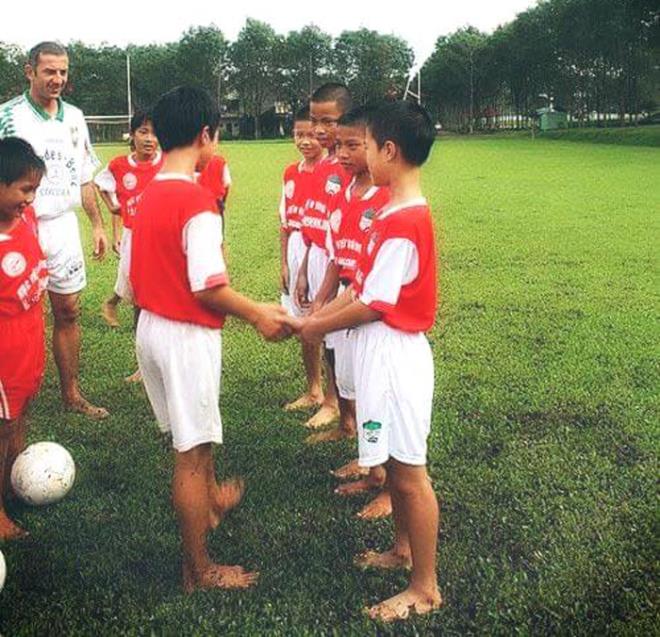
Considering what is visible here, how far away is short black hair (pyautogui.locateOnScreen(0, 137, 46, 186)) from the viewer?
3.68 metres

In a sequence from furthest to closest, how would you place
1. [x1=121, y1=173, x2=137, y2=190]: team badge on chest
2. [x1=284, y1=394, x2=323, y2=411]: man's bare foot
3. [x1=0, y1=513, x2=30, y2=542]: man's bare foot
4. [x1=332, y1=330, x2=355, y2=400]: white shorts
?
1. [x1=121, y1=173, x2=137, y2=190]: team badge on chest
2. [x1=284, y1=394, x2=323, y2=411]: man's bare foot
3. [x1=332, y1=330, x2=355, y2=400]: white shorts
4. [x1=0, y1=513, x2=30, y2=542]: man's bare foot

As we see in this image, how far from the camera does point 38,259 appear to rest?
3.82m

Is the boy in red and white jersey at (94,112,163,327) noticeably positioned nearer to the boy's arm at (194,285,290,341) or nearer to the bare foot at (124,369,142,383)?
the bare foot at (124,369,142,383)

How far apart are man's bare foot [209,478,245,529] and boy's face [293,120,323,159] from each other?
2054mm

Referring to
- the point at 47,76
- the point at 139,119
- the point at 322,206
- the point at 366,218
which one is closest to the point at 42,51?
the point at 47,76

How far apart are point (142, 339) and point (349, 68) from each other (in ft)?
298

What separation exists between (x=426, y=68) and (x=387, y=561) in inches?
3404

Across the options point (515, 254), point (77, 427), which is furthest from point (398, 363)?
point (515, 254)

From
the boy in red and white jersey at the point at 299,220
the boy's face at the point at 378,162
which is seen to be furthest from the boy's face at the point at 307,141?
the boy's face at the point at 378,162

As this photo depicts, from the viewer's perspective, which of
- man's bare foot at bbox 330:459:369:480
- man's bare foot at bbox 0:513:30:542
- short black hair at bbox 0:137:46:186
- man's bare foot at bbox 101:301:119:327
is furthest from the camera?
man's bare foot at bbox 101:301:119:327

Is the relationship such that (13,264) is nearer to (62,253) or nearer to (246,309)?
(246,309)

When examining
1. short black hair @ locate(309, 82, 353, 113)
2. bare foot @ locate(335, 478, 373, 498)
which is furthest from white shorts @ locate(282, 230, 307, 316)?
bare foot @ locate(335, 478, 373, 498)

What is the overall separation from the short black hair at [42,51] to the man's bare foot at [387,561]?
11.5ft

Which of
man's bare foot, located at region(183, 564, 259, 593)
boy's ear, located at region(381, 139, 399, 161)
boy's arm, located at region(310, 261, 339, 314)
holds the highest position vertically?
boy's ear, located at region(381, 139, 399, 161)
